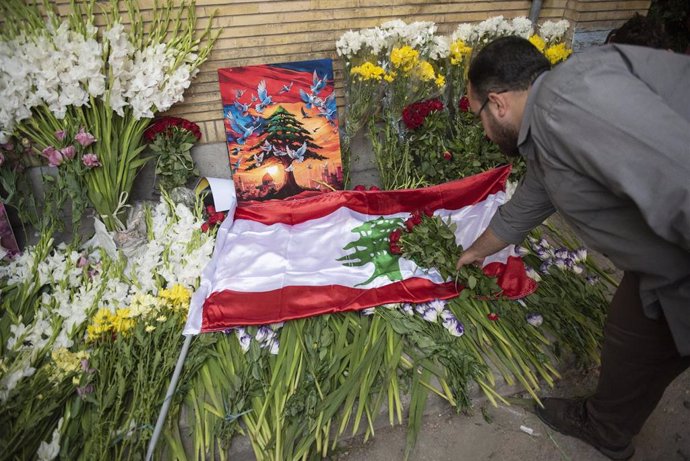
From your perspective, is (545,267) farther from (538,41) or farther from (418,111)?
(538,41)

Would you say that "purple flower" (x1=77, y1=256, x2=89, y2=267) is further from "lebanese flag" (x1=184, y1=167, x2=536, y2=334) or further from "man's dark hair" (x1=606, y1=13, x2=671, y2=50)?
"man's dark hair" (x1=606, y1=13, x2=671, y2=50)

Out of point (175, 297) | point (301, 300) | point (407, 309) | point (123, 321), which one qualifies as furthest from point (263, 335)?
point (407, 309)

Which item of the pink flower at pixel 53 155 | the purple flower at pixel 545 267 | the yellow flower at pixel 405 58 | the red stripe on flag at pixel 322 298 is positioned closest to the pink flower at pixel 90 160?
the pink flower at pixel 53 155

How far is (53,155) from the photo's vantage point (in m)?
2.63

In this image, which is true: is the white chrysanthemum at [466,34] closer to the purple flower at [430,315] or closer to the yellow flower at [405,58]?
the yellow flower at [405,58]

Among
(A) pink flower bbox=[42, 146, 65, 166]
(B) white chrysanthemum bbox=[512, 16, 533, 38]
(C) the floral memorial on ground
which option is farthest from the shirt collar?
(A) pink flower bbox=[42, 146, 65, 166]

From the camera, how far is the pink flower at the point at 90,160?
2690 mm

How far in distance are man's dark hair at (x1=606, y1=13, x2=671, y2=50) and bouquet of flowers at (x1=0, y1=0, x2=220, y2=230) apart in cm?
253

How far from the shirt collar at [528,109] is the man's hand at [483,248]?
664 mm

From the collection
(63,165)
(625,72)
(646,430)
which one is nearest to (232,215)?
(63,165)

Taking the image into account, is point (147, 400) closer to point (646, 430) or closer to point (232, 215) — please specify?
point (232, 215)

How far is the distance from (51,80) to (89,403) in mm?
1799

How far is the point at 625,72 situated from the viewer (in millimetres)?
1293

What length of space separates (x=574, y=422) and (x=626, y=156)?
4.78ft
